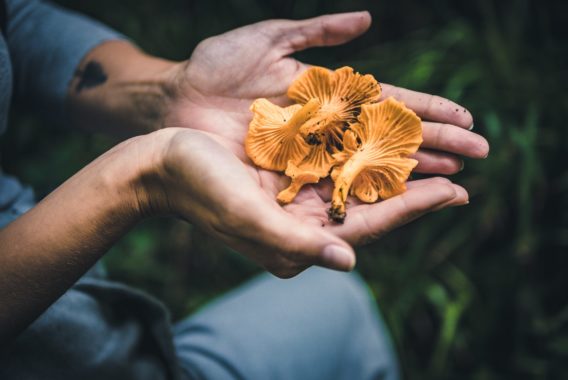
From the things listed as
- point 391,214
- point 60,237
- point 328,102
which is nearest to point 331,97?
point 328,102

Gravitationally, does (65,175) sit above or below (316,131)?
below

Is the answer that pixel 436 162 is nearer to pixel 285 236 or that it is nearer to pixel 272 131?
pixel 272 131

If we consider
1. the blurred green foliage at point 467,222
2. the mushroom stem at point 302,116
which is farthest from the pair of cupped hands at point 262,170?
the blurred green foliage at point 467,222

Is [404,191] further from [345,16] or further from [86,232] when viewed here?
[86,232]

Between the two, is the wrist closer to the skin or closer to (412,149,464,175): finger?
the skin

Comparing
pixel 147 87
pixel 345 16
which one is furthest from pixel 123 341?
pixel 345 16
